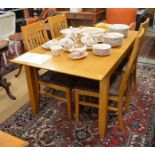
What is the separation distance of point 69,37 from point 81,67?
0.53 metres

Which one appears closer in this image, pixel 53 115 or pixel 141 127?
pixel 141 127

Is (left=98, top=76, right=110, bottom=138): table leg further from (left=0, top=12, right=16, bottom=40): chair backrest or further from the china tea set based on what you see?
(left=0, top=12, right=16, bottom=40): chair backrest

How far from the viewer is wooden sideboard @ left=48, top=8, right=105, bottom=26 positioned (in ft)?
12.7

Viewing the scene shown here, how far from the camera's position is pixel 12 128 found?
2057mm

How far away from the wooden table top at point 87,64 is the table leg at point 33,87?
183mm

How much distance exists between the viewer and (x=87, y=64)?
5.57 feet

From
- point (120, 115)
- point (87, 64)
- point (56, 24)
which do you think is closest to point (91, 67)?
point (87, 64)

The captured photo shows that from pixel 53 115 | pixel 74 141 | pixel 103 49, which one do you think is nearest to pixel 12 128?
pixel 53 115

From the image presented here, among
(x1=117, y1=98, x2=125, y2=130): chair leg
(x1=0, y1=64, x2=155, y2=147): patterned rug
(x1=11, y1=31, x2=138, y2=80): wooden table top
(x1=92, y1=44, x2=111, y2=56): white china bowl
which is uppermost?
(x1=92, y1=44, x2=111, y2=56): white china bowl

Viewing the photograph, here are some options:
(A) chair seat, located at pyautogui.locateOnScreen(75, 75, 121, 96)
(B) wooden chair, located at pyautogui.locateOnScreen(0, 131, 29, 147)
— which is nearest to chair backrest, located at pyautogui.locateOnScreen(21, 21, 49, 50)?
(A) chair seat, located at pyautogui.locateOnScreen(75, 75, 121, 96)

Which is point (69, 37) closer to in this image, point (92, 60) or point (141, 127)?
point (92, 60)

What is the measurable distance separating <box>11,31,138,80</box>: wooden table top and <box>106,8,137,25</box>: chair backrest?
2.01 m

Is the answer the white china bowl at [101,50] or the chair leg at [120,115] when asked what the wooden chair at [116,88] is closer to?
the chair leg at [120,115]

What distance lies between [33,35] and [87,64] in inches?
32.8
